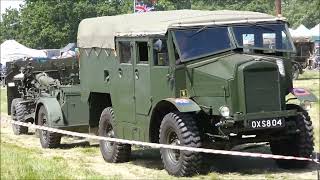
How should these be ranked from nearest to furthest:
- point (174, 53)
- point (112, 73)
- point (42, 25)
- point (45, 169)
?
point (45, 169)
point (174, 53)
point (112, 73)
point (42, 25)

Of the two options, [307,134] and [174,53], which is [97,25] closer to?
[174,53]

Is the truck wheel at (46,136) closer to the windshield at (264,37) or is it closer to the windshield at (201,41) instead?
the windshield at (201,41)

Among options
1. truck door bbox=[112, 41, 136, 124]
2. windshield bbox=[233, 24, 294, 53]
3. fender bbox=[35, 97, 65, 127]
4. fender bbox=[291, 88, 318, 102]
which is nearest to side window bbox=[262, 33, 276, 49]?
windshield bbox=[233, 24, 294, 53]

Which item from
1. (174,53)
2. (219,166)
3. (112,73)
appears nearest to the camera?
(174,53)

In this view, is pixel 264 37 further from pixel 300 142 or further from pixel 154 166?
pixel 154 166

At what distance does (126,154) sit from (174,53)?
258cm

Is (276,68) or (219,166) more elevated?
(276,68)

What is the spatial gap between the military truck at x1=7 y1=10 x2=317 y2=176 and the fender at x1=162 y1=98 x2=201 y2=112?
2 cm

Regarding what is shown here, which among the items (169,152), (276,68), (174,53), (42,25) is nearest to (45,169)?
(169,152)

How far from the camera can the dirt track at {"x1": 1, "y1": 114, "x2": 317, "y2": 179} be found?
9.82 m

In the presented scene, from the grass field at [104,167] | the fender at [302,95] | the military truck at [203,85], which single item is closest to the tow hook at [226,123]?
the military truck at [203,85]

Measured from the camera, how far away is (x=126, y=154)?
11648mm

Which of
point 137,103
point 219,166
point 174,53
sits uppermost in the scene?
point 174,53

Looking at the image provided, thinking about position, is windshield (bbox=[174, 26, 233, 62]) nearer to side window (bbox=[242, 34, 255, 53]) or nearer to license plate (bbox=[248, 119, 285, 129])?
side window (bbox=[242, 34, 255, 53])
